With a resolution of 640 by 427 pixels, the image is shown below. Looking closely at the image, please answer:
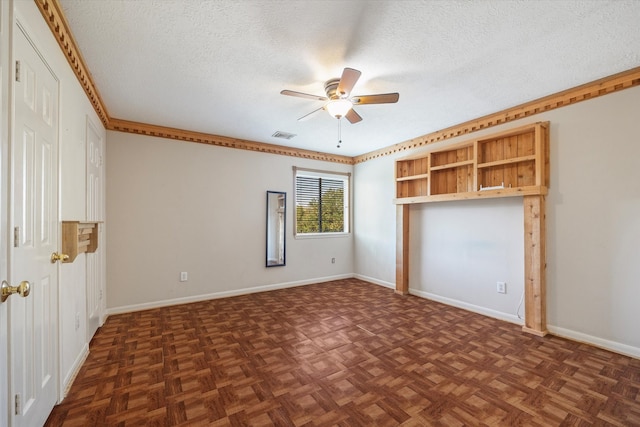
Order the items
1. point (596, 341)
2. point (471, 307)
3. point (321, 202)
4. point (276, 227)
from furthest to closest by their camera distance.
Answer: point (321, 202) < point (276, 227) < point (471, 307) < point (596, 341)

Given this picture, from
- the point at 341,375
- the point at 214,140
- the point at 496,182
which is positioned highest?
the point at 214,140

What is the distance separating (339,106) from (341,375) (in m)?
2.23

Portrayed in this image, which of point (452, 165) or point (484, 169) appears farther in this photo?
point (452, 165)

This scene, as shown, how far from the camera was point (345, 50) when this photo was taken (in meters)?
2.12

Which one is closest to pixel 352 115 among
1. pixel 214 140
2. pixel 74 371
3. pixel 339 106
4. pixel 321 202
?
pixel 339 106

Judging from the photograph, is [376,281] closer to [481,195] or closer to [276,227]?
[276,227]

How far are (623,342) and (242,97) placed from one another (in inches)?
169

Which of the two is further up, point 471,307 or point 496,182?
point 496,182

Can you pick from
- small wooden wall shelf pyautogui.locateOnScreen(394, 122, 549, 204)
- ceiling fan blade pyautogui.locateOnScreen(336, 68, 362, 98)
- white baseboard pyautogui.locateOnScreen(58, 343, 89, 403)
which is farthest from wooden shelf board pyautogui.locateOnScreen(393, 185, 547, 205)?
white baseboard pyautogui.locateOnScreen(58, 343, 89, 403)

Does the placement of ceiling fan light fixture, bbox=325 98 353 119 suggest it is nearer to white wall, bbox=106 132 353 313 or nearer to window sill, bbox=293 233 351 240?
white wall, bbox=106 132 353 313

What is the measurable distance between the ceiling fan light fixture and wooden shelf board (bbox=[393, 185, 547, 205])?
2031 millimetres

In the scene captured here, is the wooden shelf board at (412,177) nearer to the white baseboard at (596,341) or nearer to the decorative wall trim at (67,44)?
the white baseboard at (596,341)

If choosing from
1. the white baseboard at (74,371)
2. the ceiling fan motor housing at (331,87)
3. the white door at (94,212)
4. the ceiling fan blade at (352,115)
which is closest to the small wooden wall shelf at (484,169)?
the ceiling fan blade at (352,115)

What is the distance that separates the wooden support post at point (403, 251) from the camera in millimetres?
4492
